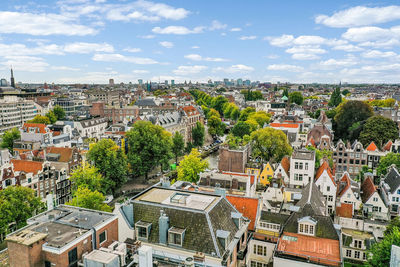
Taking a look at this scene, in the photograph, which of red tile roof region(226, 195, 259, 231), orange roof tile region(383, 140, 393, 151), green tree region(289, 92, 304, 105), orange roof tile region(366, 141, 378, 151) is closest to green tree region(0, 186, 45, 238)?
red tile roof region(226, 195, 259, 231)

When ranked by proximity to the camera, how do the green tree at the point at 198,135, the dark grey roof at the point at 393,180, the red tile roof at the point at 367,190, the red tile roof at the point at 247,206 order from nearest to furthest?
1. the red tile roof at the point at 247,206
2. the dark grey roof at the point at 393,180
3. the red tile roof at the point at 367,190
4. the green tree at the point at 198,135

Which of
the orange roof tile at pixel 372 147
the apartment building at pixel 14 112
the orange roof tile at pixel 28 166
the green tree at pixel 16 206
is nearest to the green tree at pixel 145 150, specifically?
the orange roof tile at pixel 28 166

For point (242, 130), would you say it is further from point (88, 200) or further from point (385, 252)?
point (385, 252)

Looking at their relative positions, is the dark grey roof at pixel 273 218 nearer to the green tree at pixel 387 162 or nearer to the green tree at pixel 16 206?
the green tree at pixel 16 206

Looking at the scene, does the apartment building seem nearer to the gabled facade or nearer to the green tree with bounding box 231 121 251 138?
the green tree with bounding box 231 121 251 138

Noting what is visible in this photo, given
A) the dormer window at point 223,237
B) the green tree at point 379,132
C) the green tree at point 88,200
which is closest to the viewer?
the dormer window at point 223,237

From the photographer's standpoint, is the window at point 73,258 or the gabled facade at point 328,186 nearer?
the window at point 73,258

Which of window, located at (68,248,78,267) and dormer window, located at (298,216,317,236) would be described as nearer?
window, located at (68,248,78,267)
